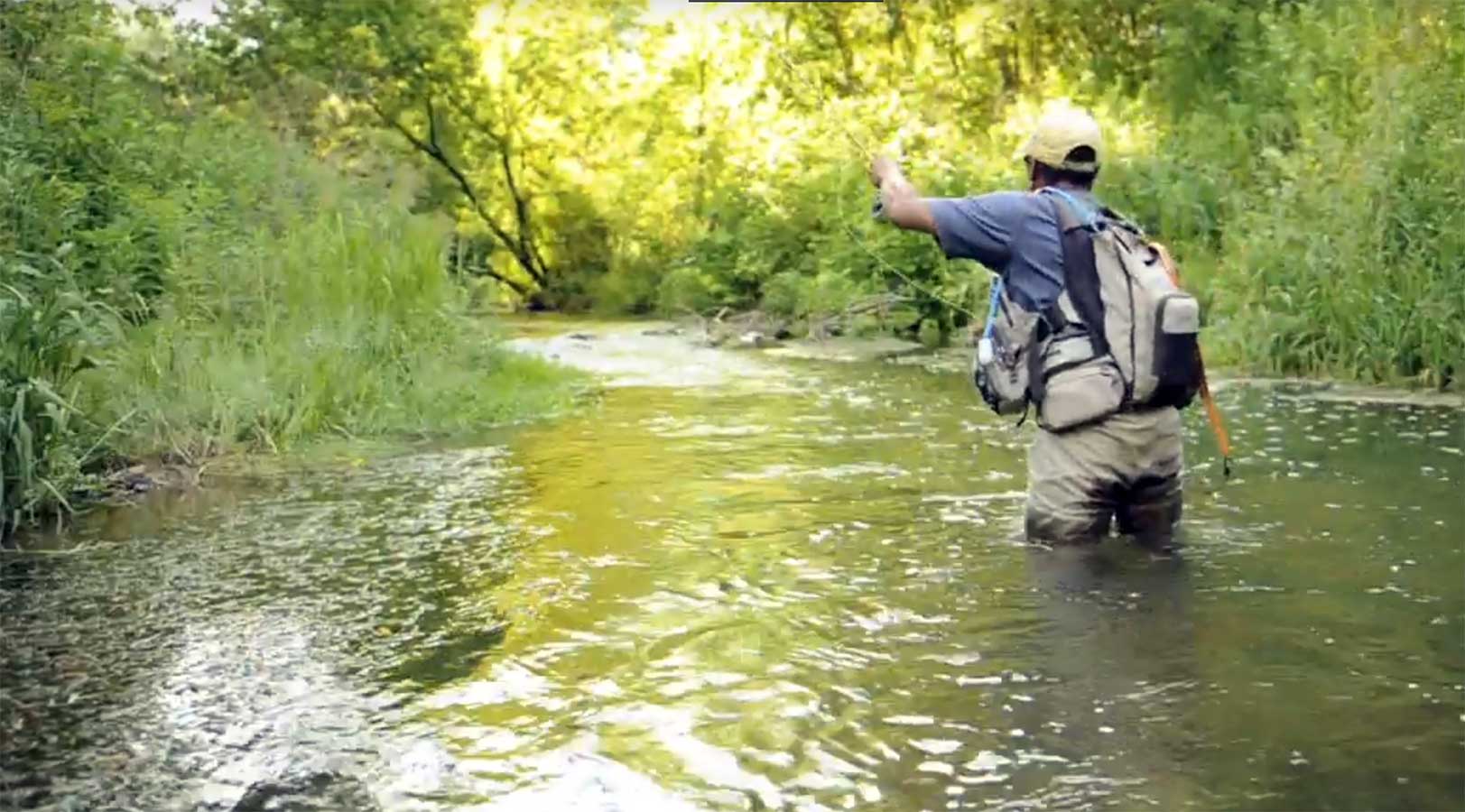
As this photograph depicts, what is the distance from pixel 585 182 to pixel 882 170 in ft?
73.8

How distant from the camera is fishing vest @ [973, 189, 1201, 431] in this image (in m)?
5.19

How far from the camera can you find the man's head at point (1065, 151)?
215 inches

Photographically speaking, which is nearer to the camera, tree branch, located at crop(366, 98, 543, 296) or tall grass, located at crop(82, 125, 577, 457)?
tall grass, located at crop(82, 125, 577, 457)

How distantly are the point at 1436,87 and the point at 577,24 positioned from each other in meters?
18.6

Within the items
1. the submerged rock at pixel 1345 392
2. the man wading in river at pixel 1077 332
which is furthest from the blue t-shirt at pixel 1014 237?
the submerged rock at pixel 1345 392

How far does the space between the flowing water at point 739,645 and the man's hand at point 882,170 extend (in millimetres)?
1312

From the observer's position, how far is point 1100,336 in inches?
209

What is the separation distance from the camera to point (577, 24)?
89.5ft

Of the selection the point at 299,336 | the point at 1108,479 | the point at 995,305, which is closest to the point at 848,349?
the point at 299,336

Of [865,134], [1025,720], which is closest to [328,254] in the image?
[1025,720]

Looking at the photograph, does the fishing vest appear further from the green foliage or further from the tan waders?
the green foliage

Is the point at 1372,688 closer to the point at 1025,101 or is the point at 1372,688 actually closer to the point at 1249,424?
the point at 1249,424

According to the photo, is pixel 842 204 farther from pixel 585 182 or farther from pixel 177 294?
pixel 177 294

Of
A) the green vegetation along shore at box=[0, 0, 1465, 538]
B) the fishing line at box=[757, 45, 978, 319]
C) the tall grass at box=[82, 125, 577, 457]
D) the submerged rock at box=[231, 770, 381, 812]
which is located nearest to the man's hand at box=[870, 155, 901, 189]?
the fishing line at box=[757, 45, 978, 319]
